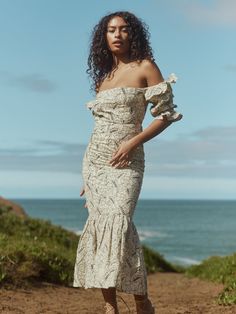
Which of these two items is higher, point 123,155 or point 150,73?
point 150,73

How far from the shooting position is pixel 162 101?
698 cm

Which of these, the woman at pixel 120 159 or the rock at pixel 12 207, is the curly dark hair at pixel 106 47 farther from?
the rock at pixel 12 207

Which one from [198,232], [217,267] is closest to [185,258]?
[198,232]

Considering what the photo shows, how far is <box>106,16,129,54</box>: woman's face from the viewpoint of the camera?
7.25 m

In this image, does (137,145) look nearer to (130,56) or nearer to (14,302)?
(130,56)

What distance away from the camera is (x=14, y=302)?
927 centimetres

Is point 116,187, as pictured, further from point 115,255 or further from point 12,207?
point 12,207

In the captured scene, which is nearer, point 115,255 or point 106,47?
point 115,255

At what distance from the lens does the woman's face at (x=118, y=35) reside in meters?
7.25

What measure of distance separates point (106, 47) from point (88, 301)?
4.14m

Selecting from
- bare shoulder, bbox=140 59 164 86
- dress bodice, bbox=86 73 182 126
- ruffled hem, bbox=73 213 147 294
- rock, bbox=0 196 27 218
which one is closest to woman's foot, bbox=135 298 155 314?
ruffled hem, bbox=73 213 147 294

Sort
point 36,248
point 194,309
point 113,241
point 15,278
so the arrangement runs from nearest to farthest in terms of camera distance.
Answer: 1. point 113,241
2. point 194,309
3. point 15,278
4. point 36,248

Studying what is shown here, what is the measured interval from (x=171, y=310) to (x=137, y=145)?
3.17 m

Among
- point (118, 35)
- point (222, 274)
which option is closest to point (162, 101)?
point (118, 35)
